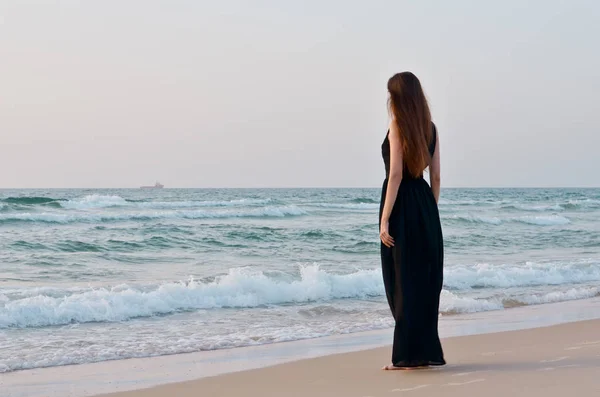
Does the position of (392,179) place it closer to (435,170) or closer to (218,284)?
→ (435,170)

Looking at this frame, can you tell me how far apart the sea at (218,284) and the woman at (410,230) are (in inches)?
90.5

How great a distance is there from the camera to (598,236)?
2247 cm

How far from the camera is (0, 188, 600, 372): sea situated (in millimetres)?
7047

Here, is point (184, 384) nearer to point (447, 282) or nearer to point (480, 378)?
point (480, 378)

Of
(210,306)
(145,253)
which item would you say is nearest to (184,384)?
(210,306)

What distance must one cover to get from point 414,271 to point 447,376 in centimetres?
65

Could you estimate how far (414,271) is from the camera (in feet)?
15.2

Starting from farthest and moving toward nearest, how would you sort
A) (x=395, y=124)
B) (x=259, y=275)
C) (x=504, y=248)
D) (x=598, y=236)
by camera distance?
(x=598, y=236), (x=504, y=248), (x=259, y=275), (x=395, y=124)

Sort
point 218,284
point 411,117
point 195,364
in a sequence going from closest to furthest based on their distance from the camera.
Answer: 1. point 411,117
2. point 195,364
3. point 218,284

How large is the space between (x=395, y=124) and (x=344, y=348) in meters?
2.34

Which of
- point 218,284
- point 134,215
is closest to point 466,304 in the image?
point 218,284

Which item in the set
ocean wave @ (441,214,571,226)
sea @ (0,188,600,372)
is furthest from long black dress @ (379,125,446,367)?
ocean wave @ (441,214,571,226)

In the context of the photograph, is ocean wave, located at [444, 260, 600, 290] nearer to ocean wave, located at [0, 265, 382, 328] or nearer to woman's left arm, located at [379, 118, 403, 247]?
ocean wave, located at [0, 265, 382, 328]

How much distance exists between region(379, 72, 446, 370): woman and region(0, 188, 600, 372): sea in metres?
2.30
